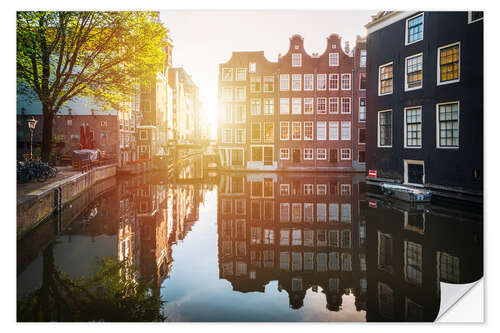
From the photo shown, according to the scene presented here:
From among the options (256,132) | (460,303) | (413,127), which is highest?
(256,132)

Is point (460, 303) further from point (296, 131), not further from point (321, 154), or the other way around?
point (296, 131)

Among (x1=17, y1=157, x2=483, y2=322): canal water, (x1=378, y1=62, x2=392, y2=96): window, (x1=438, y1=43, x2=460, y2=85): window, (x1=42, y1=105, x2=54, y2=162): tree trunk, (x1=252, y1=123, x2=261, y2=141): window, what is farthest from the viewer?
(x1=252, y1=123, x2=261, y2=141): window

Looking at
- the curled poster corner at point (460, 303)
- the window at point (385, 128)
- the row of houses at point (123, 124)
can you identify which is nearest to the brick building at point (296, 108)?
the row of houses at point (123, 124)

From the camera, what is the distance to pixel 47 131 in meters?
13.3

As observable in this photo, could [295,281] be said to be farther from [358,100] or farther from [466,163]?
[358,100]

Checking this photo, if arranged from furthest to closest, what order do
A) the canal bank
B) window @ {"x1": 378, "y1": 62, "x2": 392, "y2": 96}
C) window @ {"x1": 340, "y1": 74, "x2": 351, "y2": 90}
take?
1. window @ {"x1": 340, "y1": 74, "x2": 351, "y2": 90}
2. window @ {"x1": 378, "y1": 62, "x2": 392, "y2": 96}
3. the canal bank

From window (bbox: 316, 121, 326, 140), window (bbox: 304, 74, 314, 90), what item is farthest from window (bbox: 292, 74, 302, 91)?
window (bbox: 316, 121, 326, 140)

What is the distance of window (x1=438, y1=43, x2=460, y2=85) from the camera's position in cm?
1157

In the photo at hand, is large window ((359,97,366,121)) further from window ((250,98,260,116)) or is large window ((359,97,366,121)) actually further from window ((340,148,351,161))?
window ((250,98,260,116))

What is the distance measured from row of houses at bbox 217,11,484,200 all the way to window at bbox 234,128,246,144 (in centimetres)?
10

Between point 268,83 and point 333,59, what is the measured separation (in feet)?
21.6

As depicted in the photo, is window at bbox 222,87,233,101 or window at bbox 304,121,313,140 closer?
window at bbox 304,121,313,140

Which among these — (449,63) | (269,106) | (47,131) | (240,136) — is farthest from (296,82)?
(47,131)

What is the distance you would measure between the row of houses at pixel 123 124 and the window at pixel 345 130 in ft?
54.6
